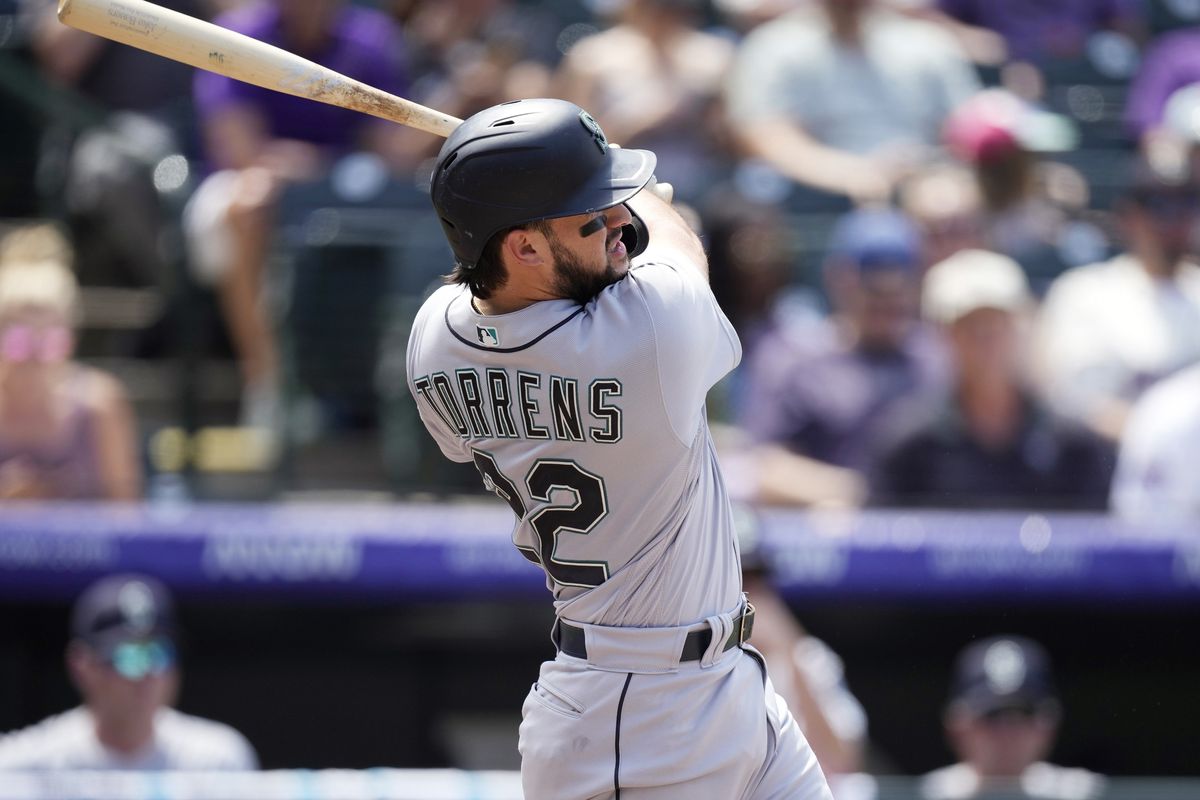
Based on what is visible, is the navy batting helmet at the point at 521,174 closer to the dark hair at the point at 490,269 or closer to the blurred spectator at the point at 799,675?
the dark hair at the point at 490,269

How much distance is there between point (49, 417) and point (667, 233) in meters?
2.92

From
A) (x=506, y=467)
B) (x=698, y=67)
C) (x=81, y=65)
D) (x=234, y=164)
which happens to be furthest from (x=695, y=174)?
(x=506, y=467)

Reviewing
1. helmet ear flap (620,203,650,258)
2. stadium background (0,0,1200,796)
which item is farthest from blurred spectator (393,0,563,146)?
helmet ear flap (620,203,650,258)

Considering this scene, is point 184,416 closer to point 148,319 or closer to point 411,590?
point 148,319

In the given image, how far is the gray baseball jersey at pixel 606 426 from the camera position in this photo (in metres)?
2.42

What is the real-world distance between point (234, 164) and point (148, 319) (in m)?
0.67

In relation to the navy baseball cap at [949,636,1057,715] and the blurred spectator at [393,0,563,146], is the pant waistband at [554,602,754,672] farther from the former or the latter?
the blurred spectator at [393,0,563,146]

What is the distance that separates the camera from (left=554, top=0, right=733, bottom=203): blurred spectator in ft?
19.8

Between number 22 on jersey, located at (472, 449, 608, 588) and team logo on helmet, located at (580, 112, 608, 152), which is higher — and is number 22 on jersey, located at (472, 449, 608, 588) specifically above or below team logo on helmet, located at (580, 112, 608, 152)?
below

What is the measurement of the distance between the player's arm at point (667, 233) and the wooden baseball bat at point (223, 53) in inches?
14.0

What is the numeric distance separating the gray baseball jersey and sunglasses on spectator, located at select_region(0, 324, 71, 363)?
2687 millimetres

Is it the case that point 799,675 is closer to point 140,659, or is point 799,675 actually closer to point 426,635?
point 426,635

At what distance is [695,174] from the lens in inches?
237

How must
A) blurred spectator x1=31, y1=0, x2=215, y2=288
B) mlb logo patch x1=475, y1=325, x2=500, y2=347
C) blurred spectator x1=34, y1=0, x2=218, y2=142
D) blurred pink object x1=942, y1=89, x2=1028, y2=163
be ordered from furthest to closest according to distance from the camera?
blurred spectator x1=34, y1=0, x2=218, y2=142 < blurred spectator x1=31, y1=0, x2=215, y2=288 < blurred pink object x1=942, y1=89, x2=1028, y2=163 < mlb logo patch x1=475, y1=325, x2=500, y2=347
